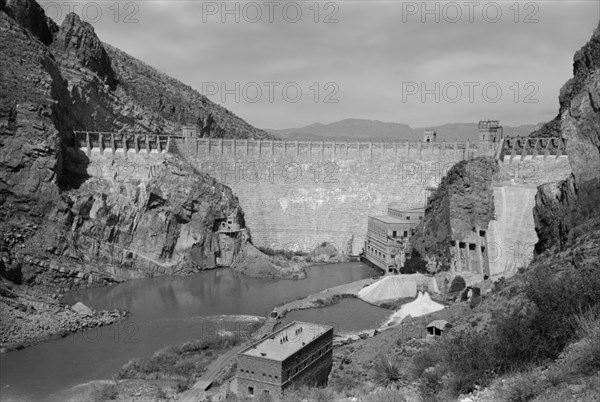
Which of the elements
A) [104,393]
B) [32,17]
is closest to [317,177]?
[32,17]

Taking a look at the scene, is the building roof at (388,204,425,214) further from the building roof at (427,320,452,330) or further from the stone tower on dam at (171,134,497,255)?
the building roof at (427,320,452,330)

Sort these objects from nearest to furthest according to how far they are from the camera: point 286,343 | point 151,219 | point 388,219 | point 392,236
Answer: point 286,343 < point 392,236 < point 151,219 < point 388,219

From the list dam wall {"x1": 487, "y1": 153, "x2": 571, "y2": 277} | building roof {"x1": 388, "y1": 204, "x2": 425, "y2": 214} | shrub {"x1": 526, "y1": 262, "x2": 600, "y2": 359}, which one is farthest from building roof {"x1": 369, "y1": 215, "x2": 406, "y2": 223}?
shrub {"x1": 526, "y1": 262, "x2": 600, "y2": 359}

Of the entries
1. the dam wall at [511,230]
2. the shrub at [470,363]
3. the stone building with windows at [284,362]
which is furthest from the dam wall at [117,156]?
the shrub at [470,363]

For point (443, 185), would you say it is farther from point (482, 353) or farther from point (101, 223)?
point (482, 353)

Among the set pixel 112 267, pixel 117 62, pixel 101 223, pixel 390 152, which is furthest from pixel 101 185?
pixel 117 62

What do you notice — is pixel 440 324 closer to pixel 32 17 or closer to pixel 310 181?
pixel 310 181
